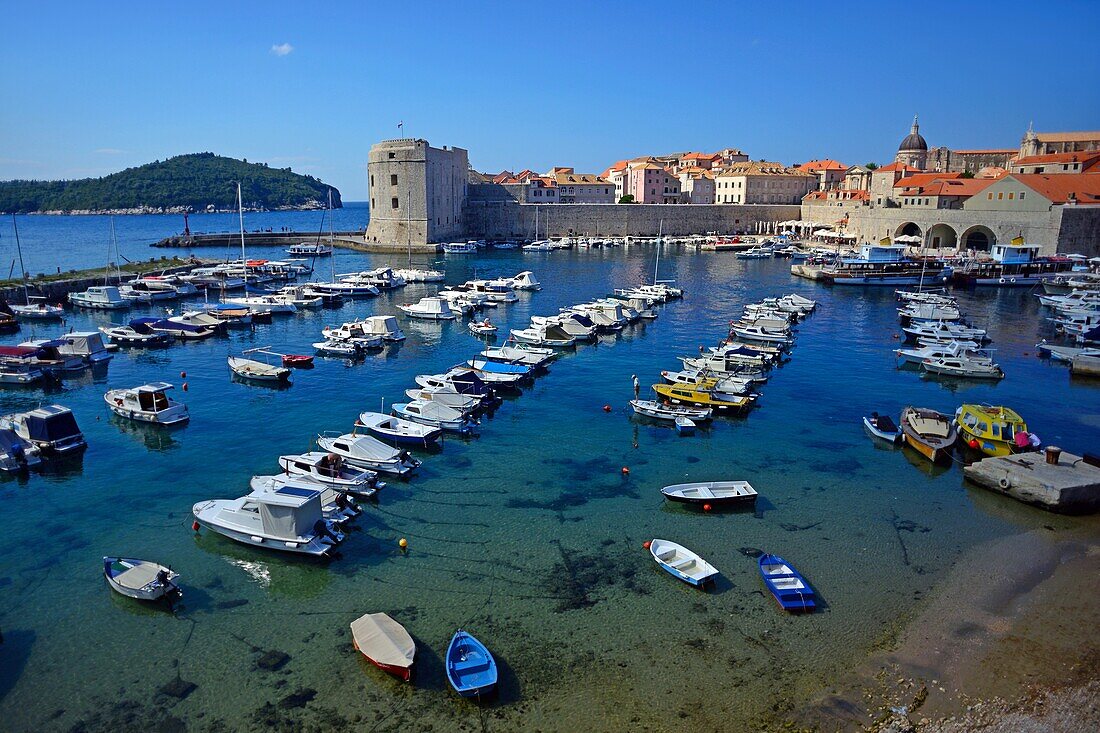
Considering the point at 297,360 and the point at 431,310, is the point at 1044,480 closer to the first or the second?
the point at 297,360

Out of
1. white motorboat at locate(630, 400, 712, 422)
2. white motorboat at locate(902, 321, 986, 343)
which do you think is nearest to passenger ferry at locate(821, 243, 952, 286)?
white motorboat at locate(902, 321, 986, 343)

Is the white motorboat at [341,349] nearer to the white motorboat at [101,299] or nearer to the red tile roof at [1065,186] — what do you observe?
the white motorboat at [101,299]

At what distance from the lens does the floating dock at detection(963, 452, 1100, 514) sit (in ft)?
52.7

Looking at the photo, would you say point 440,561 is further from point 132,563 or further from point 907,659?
point 907,659

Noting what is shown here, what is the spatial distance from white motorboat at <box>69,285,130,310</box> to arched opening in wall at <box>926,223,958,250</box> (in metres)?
68.6

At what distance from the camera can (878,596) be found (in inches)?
508

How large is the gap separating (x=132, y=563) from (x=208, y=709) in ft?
14.2

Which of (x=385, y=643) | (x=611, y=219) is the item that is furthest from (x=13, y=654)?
(x=611, y=219)

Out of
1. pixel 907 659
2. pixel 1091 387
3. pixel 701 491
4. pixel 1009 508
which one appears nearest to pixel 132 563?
pixel 701 491

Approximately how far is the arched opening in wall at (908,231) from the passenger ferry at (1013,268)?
52.1 ft

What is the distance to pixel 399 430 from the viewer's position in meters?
19.8

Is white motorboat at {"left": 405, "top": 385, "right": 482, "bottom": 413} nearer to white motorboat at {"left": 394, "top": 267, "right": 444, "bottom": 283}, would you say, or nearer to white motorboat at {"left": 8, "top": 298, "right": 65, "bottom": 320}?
white motorboat at {"left": 8, "top": 298, "right": 65, "bottom": 320}

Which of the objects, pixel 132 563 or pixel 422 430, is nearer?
pixel 132 563

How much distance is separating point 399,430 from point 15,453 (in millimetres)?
9725
